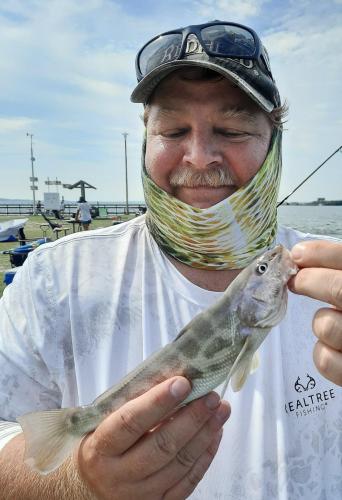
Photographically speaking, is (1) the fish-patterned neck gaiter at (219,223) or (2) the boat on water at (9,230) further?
(2) the boat on water at (9,230)

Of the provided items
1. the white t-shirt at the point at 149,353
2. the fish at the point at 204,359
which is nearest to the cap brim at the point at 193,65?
the fish at the point at 204,359

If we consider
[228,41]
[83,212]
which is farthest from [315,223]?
[228,41]

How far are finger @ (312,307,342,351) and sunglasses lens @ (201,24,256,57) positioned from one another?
174 cm

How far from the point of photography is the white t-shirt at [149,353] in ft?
7.15

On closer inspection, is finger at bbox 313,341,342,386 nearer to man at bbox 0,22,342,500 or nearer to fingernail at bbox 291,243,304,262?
man at bbox 0,22,342,500

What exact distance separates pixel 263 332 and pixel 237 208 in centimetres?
92

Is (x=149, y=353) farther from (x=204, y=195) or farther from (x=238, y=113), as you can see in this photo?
(x=238, y=113)

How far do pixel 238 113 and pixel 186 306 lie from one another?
122cm

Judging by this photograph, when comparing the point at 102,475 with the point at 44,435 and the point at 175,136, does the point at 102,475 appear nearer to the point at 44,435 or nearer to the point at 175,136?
the point at 44,435

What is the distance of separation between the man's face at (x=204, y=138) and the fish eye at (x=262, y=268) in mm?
792

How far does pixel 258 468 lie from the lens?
2160mm

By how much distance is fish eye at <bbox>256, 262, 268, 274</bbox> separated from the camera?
190 cm

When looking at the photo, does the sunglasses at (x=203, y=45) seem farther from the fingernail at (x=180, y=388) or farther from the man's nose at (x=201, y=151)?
the fingernail at (x=180, y=388)

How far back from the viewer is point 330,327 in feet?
5.48
